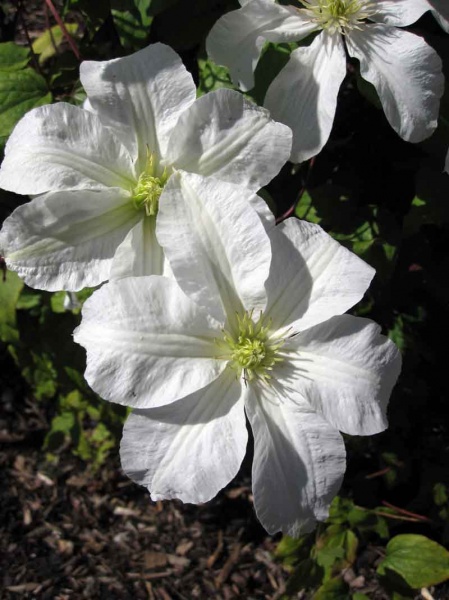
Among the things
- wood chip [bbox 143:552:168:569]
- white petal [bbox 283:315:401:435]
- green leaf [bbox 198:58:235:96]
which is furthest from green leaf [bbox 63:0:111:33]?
wood chip [bbox 143:552:168:569]

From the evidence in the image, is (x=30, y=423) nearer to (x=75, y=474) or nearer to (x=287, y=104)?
(x=75, y=474)

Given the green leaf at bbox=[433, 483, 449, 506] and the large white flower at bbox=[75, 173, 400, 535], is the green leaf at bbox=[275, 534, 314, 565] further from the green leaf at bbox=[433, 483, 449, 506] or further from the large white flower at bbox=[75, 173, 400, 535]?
the large white flower at bbox=[75, 173, 400, 535]

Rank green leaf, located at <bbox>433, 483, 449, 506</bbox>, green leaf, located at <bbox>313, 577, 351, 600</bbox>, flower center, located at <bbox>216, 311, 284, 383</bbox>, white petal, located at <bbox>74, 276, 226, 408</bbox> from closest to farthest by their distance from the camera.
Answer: white petal, located at <bbox>74, 276, 226, 408</bbox>, flower center, located at <bbox>216, 311, 284, 383</bbox>, green leaf, located at <bbox>313, 577, 351, 600</bbox>, green leaf, located at <bbox>433, 483, 449, 506</bbox>

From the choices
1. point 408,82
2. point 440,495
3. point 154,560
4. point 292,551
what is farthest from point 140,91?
point 154,560

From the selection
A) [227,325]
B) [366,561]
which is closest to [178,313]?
[227,325]

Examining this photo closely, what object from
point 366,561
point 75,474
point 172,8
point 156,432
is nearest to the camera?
point 156,432

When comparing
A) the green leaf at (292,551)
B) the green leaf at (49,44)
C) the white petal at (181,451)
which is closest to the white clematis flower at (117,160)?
the white petal at (181,451)
